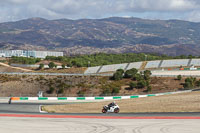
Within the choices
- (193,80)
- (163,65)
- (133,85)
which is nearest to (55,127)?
(133,85)

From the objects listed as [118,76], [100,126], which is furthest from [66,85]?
[100,126]

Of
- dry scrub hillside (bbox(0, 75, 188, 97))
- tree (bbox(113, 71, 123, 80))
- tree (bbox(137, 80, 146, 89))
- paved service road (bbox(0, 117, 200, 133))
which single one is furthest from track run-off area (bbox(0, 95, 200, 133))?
tree (bbox(113, 71, 123, 80))

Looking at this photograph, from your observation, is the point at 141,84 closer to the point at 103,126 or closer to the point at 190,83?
the point at 190,83

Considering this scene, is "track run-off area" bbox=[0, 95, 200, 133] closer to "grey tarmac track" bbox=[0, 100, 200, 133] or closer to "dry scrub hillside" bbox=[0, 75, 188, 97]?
"grey tarmac track" bbox=[0, 100, 200, 133]

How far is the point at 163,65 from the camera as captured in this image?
440ft

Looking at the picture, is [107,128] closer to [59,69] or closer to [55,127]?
[55,127]

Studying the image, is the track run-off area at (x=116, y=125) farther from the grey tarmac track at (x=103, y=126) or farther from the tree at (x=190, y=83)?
the tree at (x=190, y=83)

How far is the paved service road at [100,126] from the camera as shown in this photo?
24172 mm

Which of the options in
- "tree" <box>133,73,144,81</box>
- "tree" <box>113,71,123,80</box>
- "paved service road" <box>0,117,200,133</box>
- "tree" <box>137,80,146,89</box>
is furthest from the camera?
"tree" <box>113,71,123,80</box>

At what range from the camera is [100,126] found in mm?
26062

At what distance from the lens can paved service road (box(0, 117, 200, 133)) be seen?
24.2m

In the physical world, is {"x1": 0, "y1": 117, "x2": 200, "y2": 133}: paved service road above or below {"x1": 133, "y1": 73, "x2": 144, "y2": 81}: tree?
below

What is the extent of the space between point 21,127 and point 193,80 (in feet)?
234

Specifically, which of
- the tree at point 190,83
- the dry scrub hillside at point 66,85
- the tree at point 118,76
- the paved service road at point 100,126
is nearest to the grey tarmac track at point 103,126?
the paved service road at point 100,126
